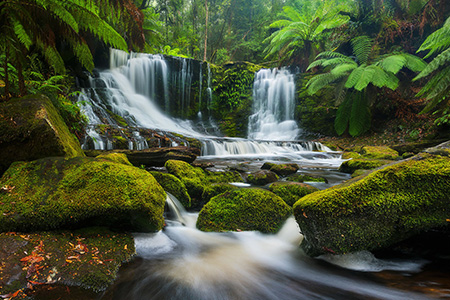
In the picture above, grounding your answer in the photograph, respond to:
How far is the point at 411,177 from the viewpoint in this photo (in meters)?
1.82

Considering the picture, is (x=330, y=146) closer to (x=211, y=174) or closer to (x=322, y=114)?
(x=322, y=114)

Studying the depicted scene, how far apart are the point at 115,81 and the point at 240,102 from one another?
791cm

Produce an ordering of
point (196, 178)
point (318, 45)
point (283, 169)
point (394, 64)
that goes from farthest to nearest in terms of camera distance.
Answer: point (318, 45), point (394, 64), point (283, 169), point (196, 178)

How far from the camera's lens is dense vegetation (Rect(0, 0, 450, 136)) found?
9.71ft

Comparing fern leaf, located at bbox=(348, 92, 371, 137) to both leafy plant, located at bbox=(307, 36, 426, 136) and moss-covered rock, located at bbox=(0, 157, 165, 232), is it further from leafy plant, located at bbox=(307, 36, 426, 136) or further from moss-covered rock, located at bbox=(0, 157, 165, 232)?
moss-covered rock, located at bbox=(0, 157, 165, 232)

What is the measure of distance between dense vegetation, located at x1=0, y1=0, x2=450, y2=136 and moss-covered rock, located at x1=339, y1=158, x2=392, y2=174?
2876 mm

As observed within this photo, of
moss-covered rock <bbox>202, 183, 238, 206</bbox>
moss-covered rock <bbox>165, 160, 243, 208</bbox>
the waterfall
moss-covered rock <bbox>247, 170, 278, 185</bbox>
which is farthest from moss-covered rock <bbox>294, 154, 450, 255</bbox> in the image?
the waterfall

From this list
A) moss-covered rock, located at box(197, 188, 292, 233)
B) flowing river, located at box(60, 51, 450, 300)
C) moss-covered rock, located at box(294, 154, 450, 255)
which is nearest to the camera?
flowing river, located at box(60, 51, 450, 300)

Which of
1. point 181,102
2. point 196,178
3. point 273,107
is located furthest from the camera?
point 181,102

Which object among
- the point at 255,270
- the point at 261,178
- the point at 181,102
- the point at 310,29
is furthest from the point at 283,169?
the point at 310,29

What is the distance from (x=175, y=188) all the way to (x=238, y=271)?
1838 mm

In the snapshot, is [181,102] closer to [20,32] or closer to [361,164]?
[361,164]

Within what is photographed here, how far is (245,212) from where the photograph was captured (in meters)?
2.72

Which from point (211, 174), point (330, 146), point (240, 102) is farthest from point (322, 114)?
point (211, 174)
